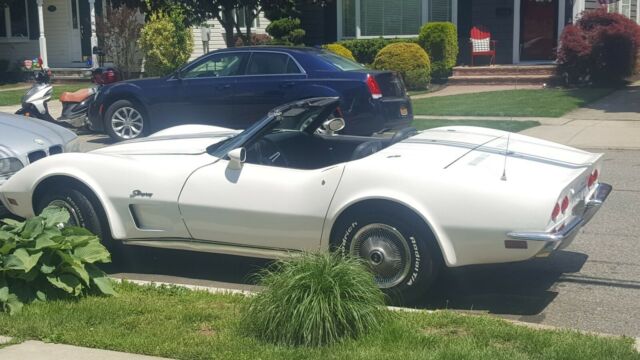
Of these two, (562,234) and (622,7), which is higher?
(622,7)

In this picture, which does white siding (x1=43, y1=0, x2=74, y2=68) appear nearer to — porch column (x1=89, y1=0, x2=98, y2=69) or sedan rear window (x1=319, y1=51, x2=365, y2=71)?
porch column (x1=89, y1=0, x2=98, y2=69)

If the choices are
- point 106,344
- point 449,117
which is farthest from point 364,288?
point 449,117

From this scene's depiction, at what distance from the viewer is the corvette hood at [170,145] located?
639cm

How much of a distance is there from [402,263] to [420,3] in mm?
20011

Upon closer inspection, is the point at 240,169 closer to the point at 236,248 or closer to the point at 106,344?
the point at 236,248

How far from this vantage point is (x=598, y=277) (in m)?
6.19

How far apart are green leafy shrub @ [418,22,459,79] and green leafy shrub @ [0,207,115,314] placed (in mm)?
18146

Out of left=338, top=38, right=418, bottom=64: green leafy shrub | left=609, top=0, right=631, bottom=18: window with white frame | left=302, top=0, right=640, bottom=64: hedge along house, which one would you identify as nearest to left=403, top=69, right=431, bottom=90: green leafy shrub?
left=338, top=38, right=418, bottom=64: green leafy shrub

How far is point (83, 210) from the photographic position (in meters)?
6.30

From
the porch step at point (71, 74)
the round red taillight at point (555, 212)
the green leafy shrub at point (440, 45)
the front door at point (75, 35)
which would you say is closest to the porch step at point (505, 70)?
the green leafy shrub at point (440, 45)

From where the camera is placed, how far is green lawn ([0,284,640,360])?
14.2 feet

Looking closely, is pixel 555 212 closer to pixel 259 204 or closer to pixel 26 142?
pixel 259 204

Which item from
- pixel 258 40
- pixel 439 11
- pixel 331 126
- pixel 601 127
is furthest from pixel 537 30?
pixel 331 126

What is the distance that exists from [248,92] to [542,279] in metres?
7.99
